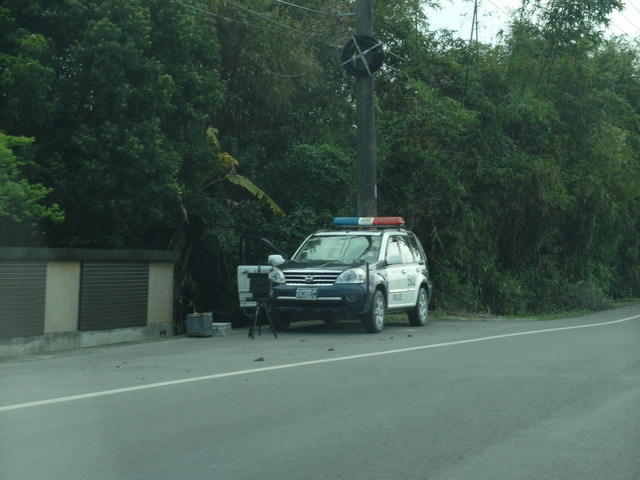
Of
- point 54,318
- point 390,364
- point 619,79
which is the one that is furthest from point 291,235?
point 619,79

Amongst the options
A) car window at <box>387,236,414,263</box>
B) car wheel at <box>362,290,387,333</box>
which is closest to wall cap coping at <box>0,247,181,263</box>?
car wheel at <box>362,290,387,333</box>

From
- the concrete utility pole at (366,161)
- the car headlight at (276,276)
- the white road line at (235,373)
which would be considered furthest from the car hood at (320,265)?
the concrete utility pole at (366,161)

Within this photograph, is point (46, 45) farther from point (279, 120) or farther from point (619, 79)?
point (619, 79)

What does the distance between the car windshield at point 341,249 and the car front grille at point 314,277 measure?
2.89 feet

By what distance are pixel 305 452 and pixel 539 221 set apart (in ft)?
77.5

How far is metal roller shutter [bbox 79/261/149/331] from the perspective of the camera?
1483 centimetres

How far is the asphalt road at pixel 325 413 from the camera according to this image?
6047 mm

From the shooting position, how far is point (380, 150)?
2303cm

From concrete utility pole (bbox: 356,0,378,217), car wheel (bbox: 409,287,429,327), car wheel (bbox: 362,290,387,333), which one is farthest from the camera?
concrete utility pole (bbox: 356,0,378,217)

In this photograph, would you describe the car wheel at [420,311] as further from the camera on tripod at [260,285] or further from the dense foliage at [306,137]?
the dense foliage at [306,137]

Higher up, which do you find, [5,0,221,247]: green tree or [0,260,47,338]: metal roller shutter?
[5,0,221,247]: green tree

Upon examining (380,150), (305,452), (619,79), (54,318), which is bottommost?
(305,452)

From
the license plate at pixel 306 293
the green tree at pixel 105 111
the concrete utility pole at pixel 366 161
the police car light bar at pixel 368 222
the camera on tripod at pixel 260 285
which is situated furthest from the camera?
the concrete utility pole at pixel 366 161

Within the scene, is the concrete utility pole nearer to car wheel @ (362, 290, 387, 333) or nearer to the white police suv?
the white police suv
